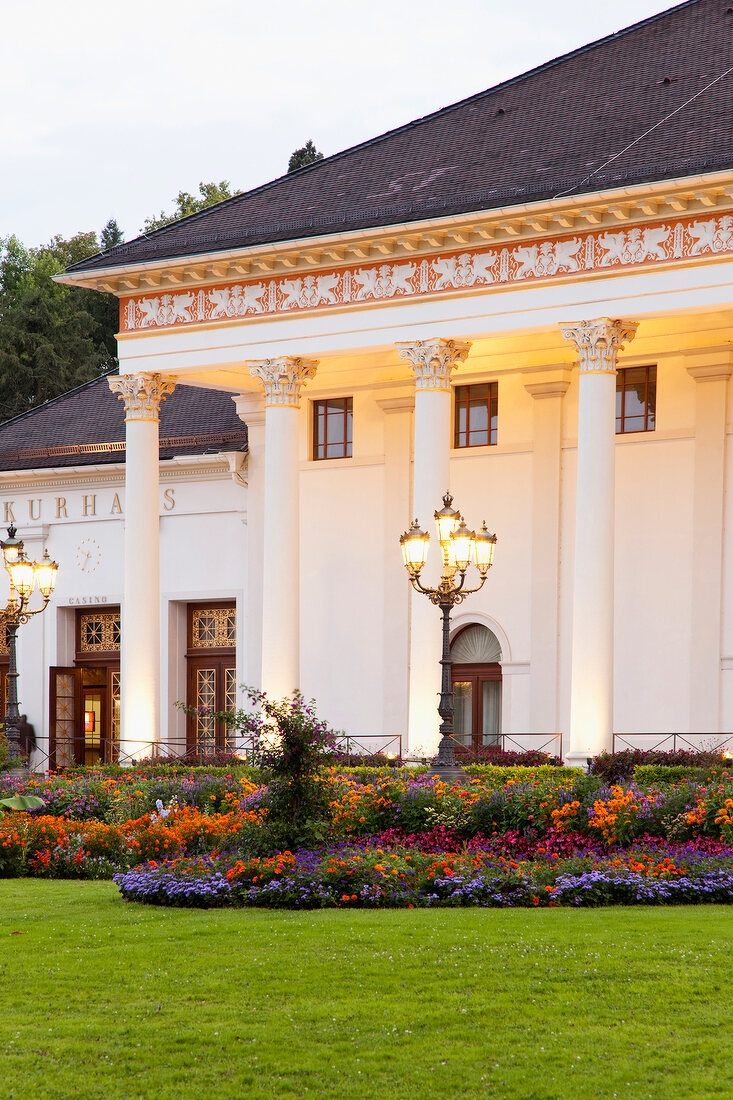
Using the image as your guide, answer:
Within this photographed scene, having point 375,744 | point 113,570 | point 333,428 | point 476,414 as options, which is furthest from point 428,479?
point 113,570

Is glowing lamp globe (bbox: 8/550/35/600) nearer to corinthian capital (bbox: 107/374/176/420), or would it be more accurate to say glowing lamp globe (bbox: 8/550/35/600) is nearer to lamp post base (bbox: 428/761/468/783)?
corinthian capital (bbox: 107/374/176/420)

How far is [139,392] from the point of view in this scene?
3131 centimetres

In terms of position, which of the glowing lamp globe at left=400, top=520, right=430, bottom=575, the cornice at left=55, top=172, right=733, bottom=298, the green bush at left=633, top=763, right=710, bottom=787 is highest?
the cornice at left=55, top=172, right=733, bottom=298

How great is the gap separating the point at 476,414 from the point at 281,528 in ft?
17.2

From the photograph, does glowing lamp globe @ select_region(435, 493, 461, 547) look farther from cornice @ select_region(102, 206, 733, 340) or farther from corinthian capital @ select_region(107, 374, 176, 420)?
corinthian capital @ select_region(107, 374, 176, 420)

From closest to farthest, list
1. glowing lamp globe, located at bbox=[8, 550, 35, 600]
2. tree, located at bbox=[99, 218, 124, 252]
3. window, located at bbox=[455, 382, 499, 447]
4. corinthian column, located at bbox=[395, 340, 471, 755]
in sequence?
glowing lamp globe, located at bbox=[8, 550, 35, 600] → corinthian column, located at bbox=[395, 340, 471, 755] → window, located at bbox=[455, 382, 499, 447] → tree, located at bbox=[99, 218, 124, 252]

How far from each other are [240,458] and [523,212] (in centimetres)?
1035

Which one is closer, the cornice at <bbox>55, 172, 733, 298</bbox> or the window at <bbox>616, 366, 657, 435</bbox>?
the cornice at <bbox>55, 172, 733, 298</bbox>

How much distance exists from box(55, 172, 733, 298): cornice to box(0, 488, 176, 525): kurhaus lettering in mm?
6016

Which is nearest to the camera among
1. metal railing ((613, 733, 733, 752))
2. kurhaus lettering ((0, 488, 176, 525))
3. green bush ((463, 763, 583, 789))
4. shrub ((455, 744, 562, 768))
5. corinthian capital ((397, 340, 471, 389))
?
green bush ((463, 763, 583, 789))

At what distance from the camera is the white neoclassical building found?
26578 mm

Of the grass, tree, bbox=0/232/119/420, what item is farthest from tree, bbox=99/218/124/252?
the grass

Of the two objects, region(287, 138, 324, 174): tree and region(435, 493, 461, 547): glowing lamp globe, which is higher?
region(287, 138, 324, 174): tree

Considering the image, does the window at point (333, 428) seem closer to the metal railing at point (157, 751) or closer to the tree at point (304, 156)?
the metal railing at point (157, 751)
